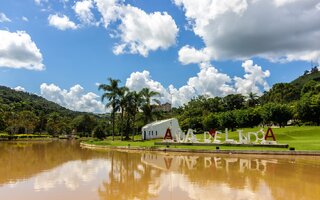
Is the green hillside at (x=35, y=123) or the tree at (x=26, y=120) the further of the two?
the tree at (x=26, y=120)

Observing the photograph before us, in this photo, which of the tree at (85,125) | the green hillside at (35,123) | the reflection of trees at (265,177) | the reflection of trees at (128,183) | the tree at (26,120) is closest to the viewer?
the reflection of trees at (128,183)

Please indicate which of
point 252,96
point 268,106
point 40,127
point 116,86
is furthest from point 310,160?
point 40,127

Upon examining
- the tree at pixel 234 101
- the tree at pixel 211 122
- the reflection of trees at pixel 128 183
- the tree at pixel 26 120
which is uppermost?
the tree at pixel 234 101

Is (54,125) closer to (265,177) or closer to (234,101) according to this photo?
(234,101)

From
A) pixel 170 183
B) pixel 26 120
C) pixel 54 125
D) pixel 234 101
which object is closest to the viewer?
pixel 170 183

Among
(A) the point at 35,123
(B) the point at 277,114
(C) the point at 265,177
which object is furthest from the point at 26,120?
(C) the point at 265,177

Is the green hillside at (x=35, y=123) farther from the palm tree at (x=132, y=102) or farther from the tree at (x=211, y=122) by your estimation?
the tree at (x=211, y=122)

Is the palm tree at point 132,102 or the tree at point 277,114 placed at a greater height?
the palm tree at point 132,102

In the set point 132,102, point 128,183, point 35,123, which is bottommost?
point 128,183

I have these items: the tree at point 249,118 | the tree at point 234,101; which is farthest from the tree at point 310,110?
the tree at point 234,101

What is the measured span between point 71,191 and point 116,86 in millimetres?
46944

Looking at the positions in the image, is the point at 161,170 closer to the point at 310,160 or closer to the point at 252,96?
the point at 310,160

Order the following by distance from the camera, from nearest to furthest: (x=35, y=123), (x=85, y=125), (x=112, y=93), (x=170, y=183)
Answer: (x=170, y=183), (x=112, y=93), (x=35, y=123), (x=85, y=125)

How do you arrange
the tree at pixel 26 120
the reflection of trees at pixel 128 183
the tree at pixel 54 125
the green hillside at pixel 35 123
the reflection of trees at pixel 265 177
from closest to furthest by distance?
1. the reflection of trees at pixel 128 183
2. the reflection of trees at pixel 265 177
3. the green hillside at pixel 35 123
4. the tree at pixel 26 120
5. the tree at pixel 54 125
